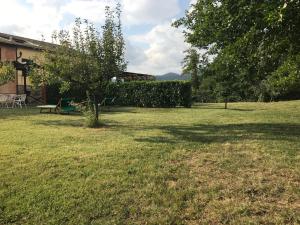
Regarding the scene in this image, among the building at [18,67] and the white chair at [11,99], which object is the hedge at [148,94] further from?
the white chair at [11,99]

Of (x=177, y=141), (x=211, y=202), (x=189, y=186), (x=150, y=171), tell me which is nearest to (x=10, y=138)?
(x=177, y=141)

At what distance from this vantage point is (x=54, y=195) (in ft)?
18.2

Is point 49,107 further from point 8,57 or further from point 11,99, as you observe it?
point 8,57

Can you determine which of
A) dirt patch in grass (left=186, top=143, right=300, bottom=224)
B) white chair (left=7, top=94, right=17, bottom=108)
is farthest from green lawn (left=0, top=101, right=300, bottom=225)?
white chair (left=7, top=94, right=17, bottom=108)

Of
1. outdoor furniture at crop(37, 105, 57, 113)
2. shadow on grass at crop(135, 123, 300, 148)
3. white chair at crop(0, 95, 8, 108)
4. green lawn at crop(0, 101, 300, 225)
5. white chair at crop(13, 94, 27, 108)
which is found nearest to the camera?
green lawn at crop(0, 101, 300, 225)

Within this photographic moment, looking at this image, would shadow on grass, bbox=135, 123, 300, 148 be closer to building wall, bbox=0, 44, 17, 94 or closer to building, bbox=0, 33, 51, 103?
building, bbox=0, 33, 51, 103

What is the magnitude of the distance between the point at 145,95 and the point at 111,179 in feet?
66.1

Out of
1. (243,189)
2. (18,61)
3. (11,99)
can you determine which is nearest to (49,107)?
(11,99)

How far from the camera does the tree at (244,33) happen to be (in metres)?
7.30

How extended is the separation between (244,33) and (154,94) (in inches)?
628

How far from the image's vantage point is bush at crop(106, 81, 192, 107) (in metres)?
24.9

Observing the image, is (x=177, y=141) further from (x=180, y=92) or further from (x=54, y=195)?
(x=180, y=92)

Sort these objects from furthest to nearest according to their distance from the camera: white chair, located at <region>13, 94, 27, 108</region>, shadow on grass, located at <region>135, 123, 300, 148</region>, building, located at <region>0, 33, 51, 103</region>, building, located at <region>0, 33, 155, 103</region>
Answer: building, located at <region>0, 33, 51, 103</region>
building, located at <region>0, 33, 155, 103</region>
white chair, located at <region>13, 94, 27, 108</region>
shadow on grass, located at <region>135, 123, 300, 148</region>

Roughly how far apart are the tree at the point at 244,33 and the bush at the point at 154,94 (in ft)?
33.7
